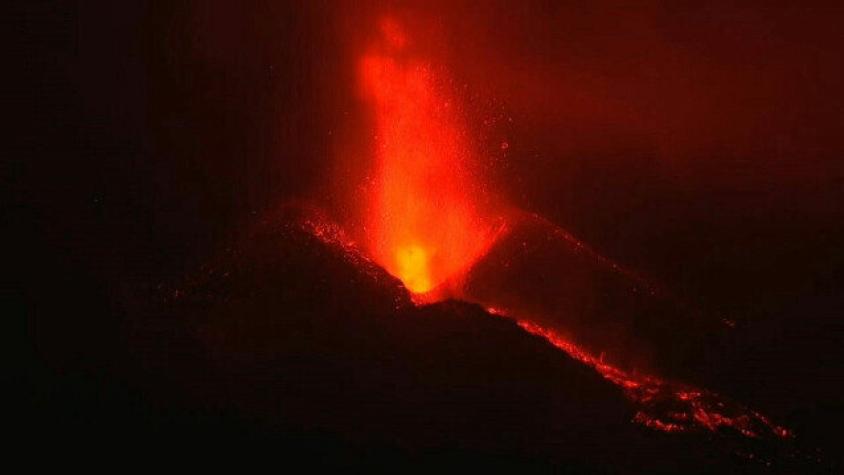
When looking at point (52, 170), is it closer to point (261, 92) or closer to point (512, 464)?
point (261, 92)

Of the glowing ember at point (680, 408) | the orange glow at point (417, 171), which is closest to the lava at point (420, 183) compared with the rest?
the orange glow at point (417, 171)

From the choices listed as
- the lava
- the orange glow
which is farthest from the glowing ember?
the orange glow

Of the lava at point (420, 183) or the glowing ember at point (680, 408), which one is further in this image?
the lava at point (420, 183)

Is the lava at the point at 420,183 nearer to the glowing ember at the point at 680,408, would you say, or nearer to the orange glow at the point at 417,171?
the orange glow at the point at 417,171

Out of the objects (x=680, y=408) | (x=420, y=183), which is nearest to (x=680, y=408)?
(x=680, y=408)

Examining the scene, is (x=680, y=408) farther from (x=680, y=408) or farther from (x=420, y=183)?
(x=420, y=183)

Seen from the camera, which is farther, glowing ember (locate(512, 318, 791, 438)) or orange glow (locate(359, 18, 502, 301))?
orange glow (locate(359, 18, 502, 301))

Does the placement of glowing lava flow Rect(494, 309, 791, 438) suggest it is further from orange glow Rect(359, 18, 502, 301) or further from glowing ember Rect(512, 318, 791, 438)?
orange glow Rect(359, 18, 502, 301)

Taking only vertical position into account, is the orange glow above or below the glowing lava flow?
above
